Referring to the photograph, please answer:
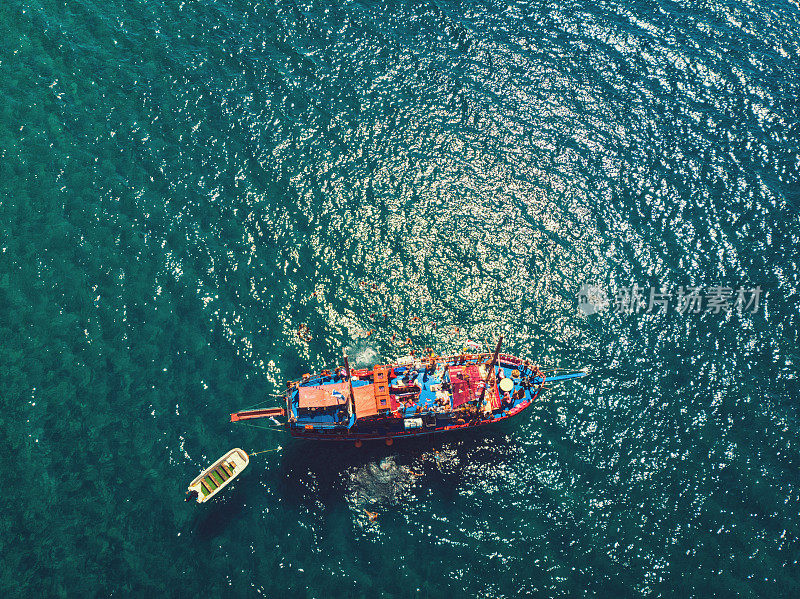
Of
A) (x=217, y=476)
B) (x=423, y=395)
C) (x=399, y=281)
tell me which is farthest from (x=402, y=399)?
(x=217, y=476)

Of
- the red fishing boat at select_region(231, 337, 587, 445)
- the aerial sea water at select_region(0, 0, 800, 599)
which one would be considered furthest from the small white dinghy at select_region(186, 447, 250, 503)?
the red fishing boat at select_region(231, 337, 587, 445)

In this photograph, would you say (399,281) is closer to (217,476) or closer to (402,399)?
(402,399)

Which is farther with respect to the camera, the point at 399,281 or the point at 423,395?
the point at 399,281

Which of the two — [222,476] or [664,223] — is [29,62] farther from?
[664,223]

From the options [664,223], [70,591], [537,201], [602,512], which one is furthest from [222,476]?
[664,223]

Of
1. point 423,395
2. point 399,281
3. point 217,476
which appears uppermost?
point 399,281

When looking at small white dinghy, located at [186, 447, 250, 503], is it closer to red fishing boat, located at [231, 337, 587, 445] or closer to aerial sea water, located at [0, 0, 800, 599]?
aerial sea water, located at [0, 0, 800, 599]

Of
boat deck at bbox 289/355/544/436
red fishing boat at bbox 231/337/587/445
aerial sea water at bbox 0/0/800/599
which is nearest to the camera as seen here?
aerial sea water at bbox 0/0/800/599
